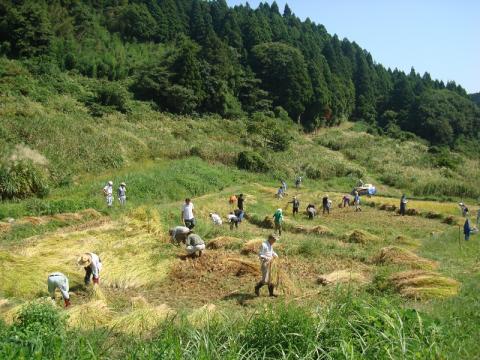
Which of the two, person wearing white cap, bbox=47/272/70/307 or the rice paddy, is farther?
person wearing white cap, bbox=47/272/70/307

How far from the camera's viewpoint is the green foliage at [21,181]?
20922 mm

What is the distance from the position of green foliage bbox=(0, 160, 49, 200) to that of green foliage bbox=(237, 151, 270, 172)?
1880 cm

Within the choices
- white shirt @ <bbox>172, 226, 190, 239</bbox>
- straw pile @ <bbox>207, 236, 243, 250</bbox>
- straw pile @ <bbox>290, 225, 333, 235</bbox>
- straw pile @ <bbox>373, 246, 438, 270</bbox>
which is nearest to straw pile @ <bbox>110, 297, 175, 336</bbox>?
white shirt @ <bbox>172, 226, 190, 239</bbox>

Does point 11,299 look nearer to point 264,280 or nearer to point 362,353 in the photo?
point 264,280

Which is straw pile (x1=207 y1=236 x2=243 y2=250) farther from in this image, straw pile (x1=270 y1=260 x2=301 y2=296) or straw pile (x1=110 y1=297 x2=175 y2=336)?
straw pile (x1=110 y1=297 x2=175 y2=336)

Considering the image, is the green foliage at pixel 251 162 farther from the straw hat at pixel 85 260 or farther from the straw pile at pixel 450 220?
the straw hat at pixel 85 260

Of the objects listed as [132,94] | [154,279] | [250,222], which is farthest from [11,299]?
[132,94]

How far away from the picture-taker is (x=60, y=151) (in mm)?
27766

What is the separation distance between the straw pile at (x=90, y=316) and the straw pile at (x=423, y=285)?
5.91 metres

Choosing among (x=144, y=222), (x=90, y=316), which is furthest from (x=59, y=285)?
(x=144, y=222)

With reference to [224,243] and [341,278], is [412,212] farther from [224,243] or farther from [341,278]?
[341,278]

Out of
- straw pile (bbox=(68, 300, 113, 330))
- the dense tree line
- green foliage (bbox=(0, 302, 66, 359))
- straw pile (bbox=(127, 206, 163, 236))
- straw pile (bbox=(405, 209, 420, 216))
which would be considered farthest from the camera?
the dense tree line

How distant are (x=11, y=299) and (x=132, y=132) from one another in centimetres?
2931

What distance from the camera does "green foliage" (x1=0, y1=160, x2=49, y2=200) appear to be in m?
20.9
